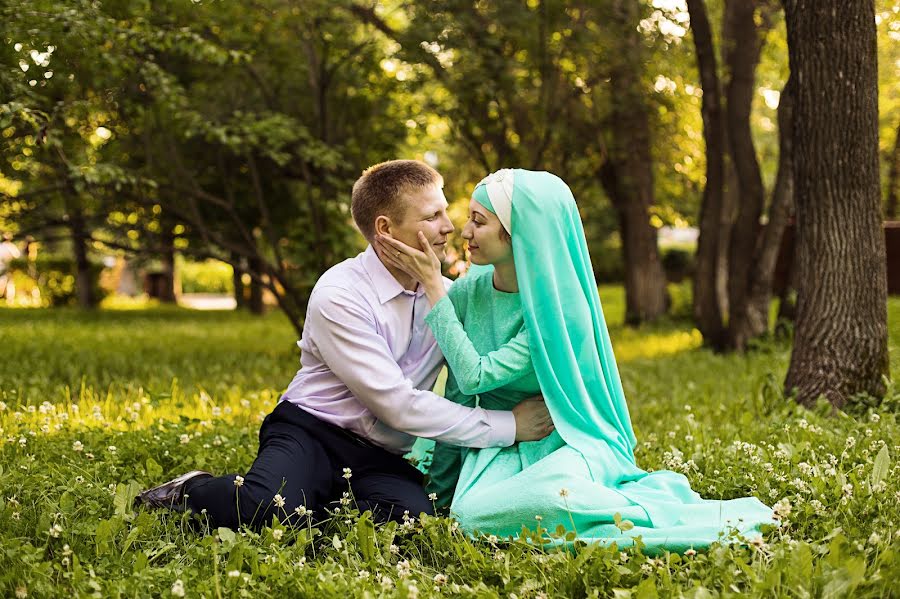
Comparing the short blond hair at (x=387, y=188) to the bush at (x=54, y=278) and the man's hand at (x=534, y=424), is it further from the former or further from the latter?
the bush at (x=54, y=278)

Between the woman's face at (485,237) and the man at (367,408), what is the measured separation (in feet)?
0.57

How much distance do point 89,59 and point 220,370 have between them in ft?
10.2

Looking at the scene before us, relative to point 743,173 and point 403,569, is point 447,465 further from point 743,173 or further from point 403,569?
point 743,173

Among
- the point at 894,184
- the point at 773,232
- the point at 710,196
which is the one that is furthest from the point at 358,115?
the point at 894,184

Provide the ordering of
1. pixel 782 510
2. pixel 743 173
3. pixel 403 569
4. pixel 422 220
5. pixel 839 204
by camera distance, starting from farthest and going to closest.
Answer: pixel 743 173
pixel 839 204
pixel 422 220
pixel 782 510
pixel 403 569

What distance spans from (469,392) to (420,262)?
540 millimetres

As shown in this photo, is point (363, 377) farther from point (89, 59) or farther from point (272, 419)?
point (89, 59)

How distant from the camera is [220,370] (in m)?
8.32

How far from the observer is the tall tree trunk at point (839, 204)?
553 cm

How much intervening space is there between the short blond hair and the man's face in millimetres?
23

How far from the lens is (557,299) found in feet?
11.7

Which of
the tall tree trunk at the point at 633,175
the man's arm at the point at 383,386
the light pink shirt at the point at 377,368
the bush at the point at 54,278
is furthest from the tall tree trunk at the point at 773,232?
the bush at the point at 54,278

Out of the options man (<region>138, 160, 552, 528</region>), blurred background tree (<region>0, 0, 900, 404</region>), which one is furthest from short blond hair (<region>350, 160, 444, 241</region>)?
blurred background tree (<region>0, 0, 900, 404</region>)

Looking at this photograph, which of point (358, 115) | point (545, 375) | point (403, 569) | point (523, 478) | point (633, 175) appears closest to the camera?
point (403, 569)
